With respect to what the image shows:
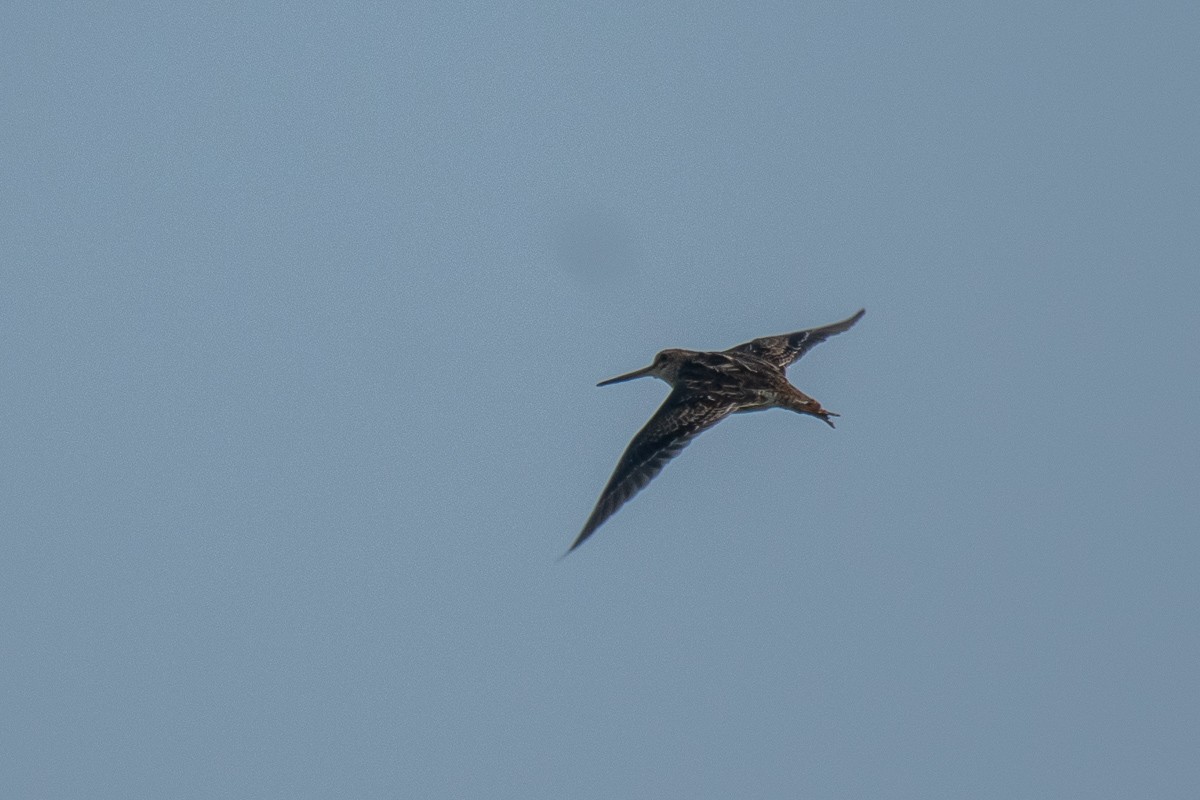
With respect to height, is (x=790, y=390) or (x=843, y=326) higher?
(x=843, y=326)

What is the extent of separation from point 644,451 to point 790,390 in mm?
3671

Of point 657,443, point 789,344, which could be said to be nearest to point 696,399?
point 657,443

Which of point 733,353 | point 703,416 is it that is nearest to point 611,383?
point 733,353

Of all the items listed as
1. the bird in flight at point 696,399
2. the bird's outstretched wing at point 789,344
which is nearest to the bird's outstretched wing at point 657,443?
the bird in flight at point 696,399

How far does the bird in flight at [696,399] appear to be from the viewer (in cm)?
3497

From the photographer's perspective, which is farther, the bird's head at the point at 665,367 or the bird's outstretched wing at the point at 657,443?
the bird's head at the point at 665,367

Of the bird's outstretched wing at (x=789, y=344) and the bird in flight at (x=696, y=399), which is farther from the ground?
the bird's outstretched wing at (x=789, y=344)

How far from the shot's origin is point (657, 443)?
3544 centimetres

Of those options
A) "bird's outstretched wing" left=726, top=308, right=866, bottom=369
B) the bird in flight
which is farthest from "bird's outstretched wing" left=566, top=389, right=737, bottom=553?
"bird's outstretched wing" left=726, top=308, right=866, bottom=369

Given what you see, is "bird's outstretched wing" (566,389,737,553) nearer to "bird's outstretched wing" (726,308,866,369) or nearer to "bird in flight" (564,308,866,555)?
"bird in flight" (564,308,866,555)

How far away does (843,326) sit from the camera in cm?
4303

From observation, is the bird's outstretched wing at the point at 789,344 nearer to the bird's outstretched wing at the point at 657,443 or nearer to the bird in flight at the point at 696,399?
the bird in flight at the point at 696,399

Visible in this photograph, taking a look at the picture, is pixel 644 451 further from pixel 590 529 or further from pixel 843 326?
pixel 843 326

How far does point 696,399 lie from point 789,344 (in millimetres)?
5945
